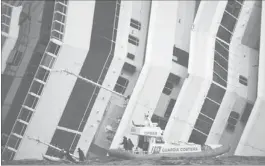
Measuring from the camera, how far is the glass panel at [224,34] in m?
19.6

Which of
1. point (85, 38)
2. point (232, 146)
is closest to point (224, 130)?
point (232, 146)

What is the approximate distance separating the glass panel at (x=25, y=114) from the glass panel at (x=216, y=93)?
28.5 ft

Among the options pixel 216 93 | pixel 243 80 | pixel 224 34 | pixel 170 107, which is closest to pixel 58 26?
pixel 170 107

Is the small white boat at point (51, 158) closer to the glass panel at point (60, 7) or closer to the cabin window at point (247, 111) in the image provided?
the glass panel at point (60, 7)

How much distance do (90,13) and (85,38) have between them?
1.39 meters

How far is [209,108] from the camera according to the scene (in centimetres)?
1886

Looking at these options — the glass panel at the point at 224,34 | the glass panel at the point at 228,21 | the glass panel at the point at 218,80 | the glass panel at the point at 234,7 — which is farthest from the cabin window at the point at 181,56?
the glass panel at the point at 234,7

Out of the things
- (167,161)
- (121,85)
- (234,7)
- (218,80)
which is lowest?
(167,161)

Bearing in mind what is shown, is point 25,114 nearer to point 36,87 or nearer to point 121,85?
point 36,87

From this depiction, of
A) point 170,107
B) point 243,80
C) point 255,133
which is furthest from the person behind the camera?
point 243,80

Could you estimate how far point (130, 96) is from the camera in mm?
18203

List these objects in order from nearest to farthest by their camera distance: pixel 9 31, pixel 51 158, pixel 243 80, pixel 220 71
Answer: pixel 51 158 < pixel 9 31 < pixel 220 71 < pixel 243 80

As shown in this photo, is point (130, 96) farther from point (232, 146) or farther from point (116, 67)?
point (232, 146)

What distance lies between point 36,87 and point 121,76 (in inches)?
164
